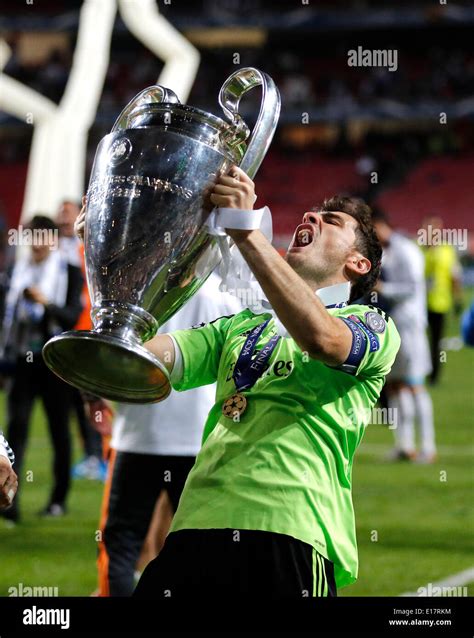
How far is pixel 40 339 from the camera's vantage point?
807 cm

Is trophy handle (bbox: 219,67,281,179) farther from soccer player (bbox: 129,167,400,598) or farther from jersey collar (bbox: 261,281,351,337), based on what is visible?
jersey collar (bbox: 261,281,351,337)

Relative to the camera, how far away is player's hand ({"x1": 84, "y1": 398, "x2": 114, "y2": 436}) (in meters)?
5.31

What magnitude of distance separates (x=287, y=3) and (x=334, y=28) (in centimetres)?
305

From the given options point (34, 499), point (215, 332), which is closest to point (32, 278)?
point (34, 499)

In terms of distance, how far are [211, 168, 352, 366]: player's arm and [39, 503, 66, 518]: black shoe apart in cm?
555

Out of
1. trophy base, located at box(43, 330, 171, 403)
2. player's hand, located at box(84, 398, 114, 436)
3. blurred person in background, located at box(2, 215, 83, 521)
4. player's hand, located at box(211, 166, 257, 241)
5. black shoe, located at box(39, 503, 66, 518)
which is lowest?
trophy base, located at box(43, 330, 171, 403)

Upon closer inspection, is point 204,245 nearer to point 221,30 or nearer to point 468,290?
point 468,290

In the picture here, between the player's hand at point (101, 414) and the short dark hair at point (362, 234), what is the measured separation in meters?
2.13

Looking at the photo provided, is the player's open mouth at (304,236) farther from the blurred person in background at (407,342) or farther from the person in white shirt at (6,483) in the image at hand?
the blurred person in background at (407,342)

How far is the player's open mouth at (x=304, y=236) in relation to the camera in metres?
3.26

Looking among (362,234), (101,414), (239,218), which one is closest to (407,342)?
(101,414)

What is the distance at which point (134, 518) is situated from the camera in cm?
484

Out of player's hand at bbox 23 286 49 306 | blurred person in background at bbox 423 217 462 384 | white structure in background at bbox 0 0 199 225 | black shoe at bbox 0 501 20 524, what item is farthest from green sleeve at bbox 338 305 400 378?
blurred person in background at bbox 423 217 462 384

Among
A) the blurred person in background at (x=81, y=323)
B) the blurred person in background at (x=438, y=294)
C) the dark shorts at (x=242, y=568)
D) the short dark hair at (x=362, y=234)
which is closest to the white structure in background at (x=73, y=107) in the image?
the blurred person in background at (x=438, y=294)
